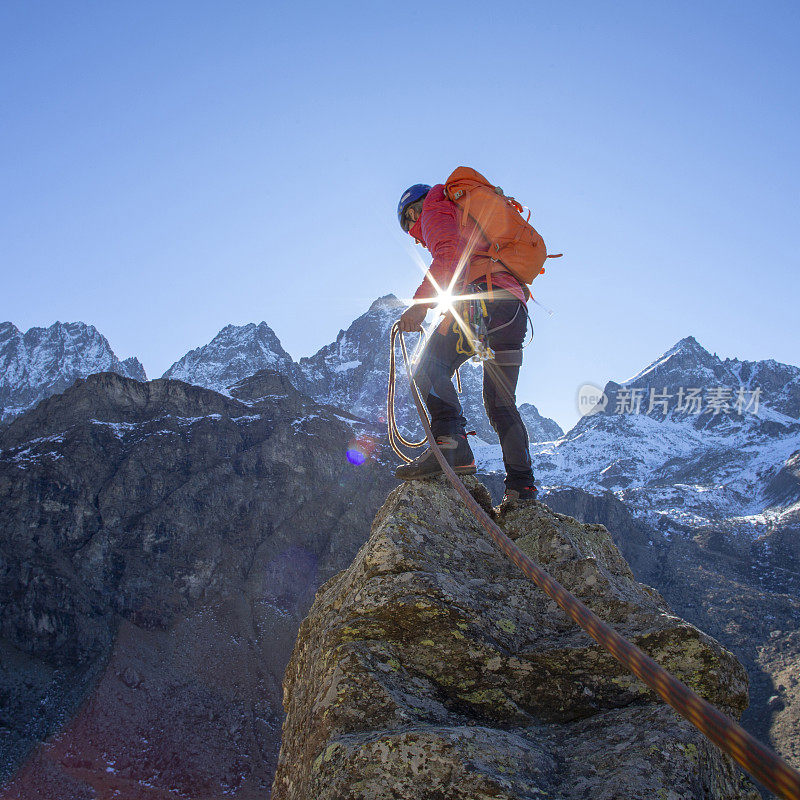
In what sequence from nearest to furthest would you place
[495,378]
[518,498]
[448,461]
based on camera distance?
[448,461], [518,498], [495,378]

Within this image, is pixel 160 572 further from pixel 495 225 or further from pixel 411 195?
pixel 495 225

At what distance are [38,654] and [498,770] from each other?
88.8 m

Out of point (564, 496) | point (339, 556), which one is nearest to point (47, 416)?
point (339, 556)

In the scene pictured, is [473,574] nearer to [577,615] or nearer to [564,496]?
[577,615]

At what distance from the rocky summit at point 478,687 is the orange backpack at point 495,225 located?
234 cm

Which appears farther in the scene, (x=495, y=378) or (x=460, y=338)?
(x=495, y=378)

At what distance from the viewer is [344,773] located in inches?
85.0

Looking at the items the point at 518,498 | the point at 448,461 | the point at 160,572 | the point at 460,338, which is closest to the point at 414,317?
the point at 460,338

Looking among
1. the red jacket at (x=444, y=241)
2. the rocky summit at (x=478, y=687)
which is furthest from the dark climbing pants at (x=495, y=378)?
the rocky summit at (x=478, y=687)

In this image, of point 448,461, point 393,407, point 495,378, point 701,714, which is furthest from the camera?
point 495,378

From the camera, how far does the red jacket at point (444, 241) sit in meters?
4.88

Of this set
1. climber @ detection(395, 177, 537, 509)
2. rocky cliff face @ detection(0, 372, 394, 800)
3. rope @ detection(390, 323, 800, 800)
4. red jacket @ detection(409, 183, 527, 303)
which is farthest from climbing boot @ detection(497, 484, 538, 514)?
rocky cliff face @ detection(0, 372, 394, 800)

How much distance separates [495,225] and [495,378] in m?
1.44

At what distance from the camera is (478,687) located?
2.93m
